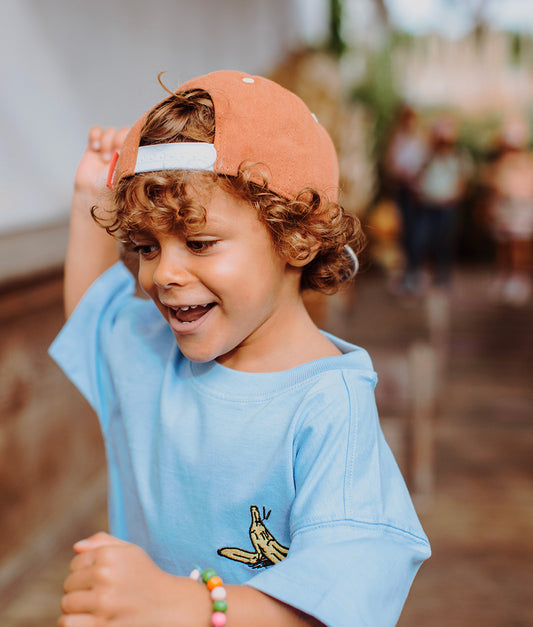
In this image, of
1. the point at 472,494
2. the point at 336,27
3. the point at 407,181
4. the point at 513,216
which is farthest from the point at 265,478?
the point at 336,27

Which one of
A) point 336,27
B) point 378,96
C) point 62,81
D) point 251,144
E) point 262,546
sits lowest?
point 262,546

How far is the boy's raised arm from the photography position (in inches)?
45.4

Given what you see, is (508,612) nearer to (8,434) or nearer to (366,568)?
(8,434)

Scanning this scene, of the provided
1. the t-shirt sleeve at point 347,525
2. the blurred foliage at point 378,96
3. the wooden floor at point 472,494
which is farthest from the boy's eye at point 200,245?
the blurred foliage at point 378,96

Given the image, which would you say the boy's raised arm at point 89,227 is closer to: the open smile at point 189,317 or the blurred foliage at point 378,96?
the open smile at point 189,317

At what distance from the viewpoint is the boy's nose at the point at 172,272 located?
860 mm

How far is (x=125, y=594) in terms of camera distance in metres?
0.71

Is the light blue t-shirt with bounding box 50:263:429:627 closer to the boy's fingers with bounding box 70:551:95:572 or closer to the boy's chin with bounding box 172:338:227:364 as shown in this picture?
the boy's chin with bounding box 172:338:227:364

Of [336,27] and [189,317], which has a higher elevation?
[336,27]

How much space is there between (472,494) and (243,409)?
8.08 feet

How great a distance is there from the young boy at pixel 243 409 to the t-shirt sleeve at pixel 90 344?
12 centimetres

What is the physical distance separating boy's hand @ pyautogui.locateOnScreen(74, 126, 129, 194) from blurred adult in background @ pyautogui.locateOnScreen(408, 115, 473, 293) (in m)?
5.29

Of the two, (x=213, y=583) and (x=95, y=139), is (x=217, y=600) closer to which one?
(x=213, y=583)

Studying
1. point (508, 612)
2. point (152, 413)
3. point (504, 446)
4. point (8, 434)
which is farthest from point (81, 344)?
point (504, 446)
